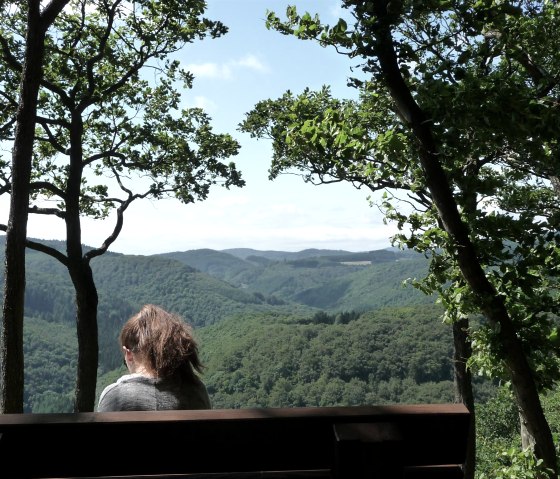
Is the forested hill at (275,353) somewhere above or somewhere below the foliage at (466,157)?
below

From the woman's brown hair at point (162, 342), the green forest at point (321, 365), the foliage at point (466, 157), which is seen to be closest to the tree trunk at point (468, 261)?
the foliage at point (466, 157)

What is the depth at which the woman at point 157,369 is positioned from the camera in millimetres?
2229

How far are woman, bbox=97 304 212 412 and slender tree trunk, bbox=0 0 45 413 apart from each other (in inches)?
175

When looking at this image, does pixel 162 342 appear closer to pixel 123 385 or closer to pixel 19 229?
pixel 123 385

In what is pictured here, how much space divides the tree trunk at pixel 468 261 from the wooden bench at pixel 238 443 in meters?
2.66

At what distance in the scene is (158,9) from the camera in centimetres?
1067

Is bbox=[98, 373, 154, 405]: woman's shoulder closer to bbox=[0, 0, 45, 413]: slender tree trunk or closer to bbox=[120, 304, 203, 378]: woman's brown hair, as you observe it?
bbox=[120, 304, 203, 378]: woman's brown hair

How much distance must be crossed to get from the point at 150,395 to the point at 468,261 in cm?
263

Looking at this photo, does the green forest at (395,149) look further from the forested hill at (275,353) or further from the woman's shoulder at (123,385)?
the forested hill at (275,353)

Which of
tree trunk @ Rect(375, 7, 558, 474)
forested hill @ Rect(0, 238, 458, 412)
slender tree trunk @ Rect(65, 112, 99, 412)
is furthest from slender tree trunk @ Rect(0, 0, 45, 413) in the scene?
forested hill @ Rect(0, 238, 458, 412)

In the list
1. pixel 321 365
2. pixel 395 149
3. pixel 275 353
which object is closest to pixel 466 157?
pixel 395 149

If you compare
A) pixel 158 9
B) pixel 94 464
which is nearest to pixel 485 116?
pixel 94 464

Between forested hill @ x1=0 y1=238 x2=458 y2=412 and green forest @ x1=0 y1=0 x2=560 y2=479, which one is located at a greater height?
green forest @ x1=0 y1=0 x2=560 y2=479

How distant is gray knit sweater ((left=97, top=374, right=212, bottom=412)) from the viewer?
7.23 feet
